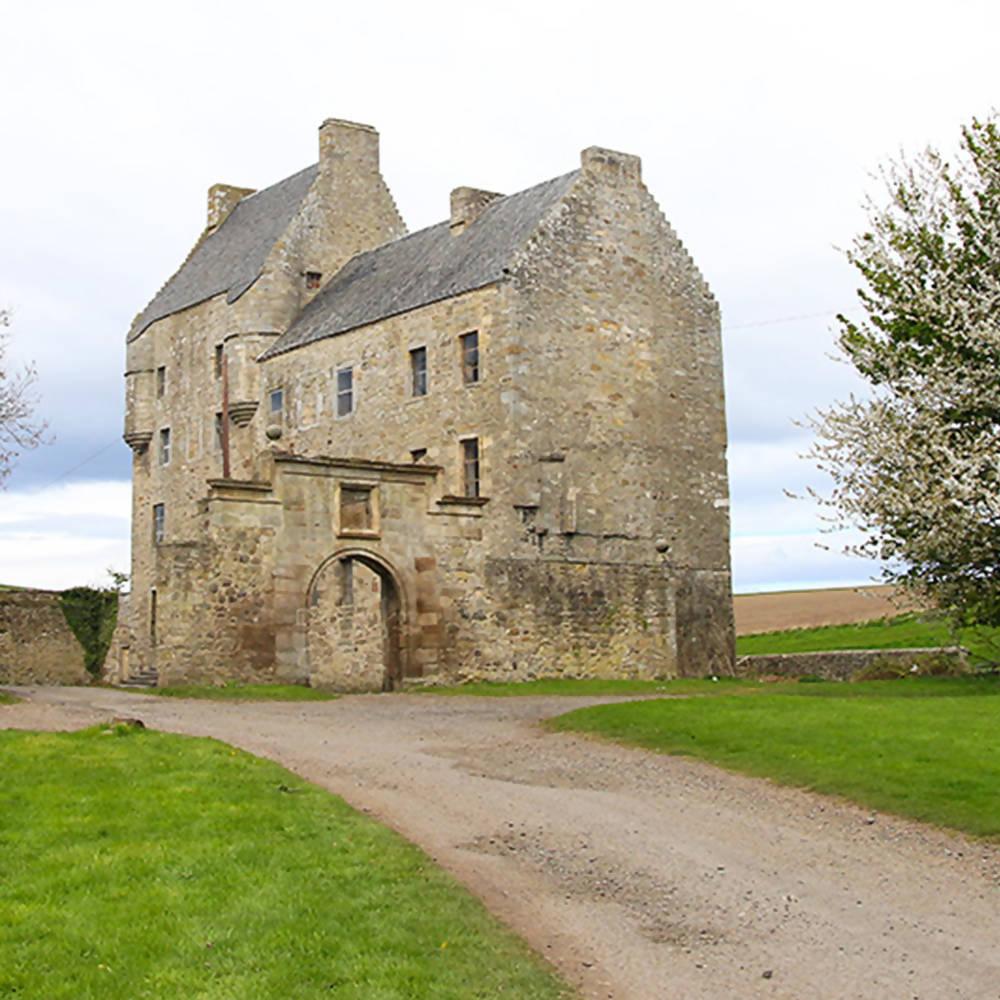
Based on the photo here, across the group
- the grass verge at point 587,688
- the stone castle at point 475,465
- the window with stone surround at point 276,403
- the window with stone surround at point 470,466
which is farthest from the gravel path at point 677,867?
the window with stone surround at point 276,403

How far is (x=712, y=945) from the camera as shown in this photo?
9414mm

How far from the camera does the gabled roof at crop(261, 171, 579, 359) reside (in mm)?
35688

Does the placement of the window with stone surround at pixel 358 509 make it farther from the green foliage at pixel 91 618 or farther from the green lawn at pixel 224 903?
the green lawn at pixel 224 903

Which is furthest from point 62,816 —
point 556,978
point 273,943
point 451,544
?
point 451,544

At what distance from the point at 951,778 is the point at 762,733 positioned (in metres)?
3.78

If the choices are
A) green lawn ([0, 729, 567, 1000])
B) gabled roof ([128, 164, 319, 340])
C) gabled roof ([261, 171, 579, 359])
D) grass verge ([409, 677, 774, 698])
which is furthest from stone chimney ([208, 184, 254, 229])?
green lawn ([0, 729, 567, 1000])

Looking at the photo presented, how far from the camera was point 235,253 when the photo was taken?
46.9m

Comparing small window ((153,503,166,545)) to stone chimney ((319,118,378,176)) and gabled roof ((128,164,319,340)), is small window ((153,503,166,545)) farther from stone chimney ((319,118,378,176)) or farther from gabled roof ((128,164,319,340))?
stone chimney ((319,118,378,176))

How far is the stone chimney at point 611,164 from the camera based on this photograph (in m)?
36.7

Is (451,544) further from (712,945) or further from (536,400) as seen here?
(712,945)

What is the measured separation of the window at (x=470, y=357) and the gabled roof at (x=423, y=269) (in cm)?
115

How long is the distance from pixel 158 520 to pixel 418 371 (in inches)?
600

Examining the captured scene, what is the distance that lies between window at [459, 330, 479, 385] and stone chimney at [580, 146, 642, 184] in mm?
5429

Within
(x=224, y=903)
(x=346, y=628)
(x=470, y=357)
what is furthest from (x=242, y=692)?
(x=224, y=903)
